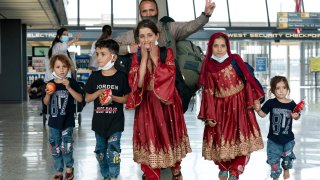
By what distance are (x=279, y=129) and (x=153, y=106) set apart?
127 cm

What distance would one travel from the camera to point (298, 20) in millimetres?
29766

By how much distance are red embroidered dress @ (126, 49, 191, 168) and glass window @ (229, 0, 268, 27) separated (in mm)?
26051

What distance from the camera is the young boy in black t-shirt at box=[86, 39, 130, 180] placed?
4.75 meters

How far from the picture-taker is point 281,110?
5.10 m

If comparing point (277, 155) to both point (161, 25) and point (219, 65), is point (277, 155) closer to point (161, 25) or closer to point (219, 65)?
point (219, 65)

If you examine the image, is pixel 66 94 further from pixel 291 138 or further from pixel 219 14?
pixel 219 14

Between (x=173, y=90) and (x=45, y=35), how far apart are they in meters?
24.1

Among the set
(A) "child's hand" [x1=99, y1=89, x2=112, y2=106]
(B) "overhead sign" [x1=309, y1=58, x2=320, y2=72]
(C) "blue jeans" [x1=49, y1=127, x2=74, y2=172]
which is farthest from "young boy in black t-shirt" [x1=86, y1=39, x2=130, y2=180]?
(B) "overhead sign" [x1=309, y1=58, x2=320, y2=72]

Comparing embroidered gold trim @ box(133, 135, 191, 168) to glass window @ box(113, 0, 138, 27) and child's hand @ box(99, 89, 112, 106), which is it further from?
glass window @ box(113, 0, 138, 27)

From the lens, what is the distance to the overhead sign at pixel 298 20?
2952 centimetres

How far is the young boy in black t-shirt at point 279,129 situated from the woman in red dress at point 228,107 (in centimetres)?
29

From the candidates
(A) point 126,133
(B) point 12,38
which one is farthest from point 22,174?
(B) point 12,38

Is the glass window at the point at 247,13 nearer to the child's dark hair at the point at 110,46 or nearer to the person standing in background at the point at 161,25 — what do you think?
the person standing in background at the point at 161,25

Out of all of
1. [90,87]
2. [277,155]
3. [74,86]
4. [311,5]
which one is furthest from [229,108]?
[311,5]
